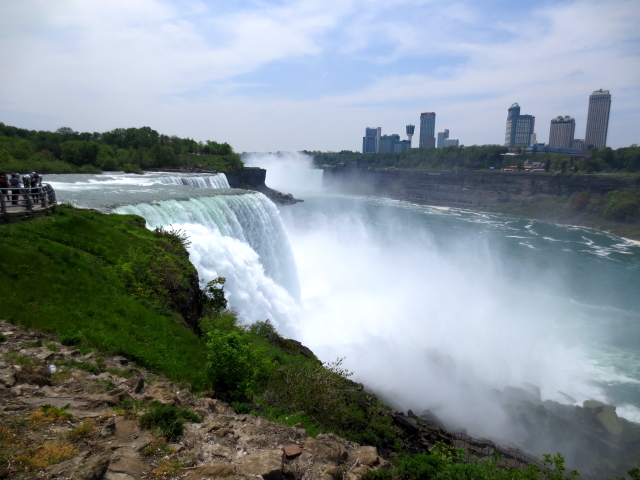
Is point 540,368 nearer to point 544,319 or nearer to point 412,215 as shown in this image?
point 544,319

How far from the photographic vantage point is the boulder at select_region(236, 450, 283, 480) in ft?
13.4

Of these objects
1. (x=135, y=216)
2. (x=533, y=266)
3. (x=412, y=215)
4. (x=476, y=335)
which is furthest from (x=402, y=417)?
(x=412, y=215)

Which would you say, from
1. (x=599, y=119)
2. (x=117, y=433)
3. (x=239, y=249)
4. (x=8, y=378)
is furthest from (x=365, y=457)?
(x=599, y=119)

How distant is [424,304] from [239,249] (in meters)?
13.0

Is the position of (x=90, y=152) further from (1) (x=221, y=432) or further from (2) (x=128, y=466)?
(2) (x=128, y=466)

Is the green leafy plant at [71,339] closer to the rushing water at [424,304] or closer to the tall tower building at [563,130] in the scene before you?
the rushing water at [424,304]

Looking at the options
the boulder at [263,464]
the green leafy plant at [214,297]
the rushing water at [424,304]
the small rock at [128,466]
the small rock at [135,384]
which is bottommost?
the rushing water at [424,304]

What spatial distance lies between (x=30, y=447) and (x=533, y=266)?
37.3 meters

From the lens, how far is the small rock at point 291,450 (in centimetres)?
463

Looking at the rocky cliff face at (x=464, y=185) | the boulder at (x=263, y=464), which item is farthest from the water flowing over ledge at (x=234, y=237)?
the rocky cliff face at (x=464, y=185)

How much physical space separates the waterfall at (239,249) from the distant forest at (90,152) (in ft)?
48.3

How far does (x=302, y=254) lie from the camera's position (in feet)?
104

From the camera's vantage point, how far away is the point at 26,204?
966cm

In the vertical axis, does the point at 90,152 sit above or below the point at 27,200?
above
